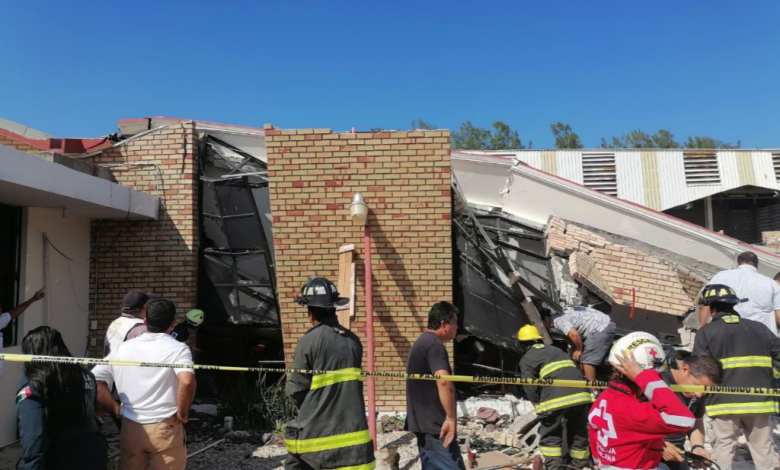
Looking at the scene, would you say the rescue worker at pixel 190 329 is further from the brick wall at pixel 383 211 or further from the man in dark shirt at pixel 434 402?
the man in dark shirt at pixel 434 402

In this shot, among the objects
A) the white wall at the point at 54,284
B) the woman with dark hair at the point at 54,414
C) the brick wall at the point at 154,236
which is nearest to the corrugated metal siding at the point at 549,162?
the brick wall at the point at 154,236

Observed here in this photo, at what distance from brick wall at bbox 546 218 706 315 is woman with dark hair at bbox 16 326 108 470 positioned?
20.6ft

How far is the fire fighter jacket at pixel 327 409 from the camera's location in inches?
126

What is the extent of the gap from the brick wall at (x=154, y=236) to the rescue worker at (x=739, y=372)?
19.9ft

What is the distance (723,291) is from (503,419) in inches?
121

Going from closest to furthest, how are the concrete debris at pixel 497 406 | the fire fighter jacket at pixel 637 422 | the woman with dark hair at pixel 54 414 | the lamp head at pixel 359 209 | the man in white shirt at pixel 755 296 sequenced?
1. the fire fighter jacket at pixel 637 422
2. the woman with dark hair at pixel 54 414
3. the man in white shirt at pixel 755 296
4. the lamp head at pixel 359 209
5. the concrete debris at pixel 497 406

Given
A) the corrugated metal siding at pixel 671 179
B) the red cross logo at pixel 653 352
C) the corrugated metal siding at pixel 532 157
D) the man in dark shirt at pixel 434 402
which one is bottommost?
the man in dark shirt at pixel 434 402

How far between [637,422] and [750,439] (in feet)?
9.58

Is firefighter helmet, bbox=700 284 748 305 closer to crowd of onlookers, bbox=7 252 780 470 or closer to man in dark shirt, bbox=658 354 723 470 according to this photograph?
crowd of onlookers, bbox=7 252 780 470

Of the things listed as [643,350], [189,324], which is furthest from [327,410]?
[189,324]

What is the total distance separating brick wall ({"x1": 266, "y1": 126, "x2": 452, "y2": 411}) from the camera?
654 centimetres

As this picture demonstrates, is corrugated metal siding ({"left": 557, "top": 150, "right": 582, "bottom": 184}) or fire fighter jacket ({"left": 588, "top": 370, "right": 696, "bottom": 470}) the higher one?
corrugated metal siding ({"left": 557, "top": 150, "right": 582, "bottom": 184})

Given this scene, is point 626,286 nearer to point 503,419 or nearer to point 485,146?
point 503,419

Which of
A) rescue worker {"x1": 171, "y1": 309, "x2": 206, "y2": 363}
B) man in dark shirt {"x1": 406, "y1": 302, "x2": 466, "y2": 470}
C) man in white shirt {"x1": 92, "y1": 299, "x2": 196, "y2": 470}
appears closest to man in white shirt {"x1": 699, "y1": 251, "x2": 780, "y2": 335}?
man in dark shirt {"x1": 406, "y1": 302, "x2": 466, "y2": 470}
